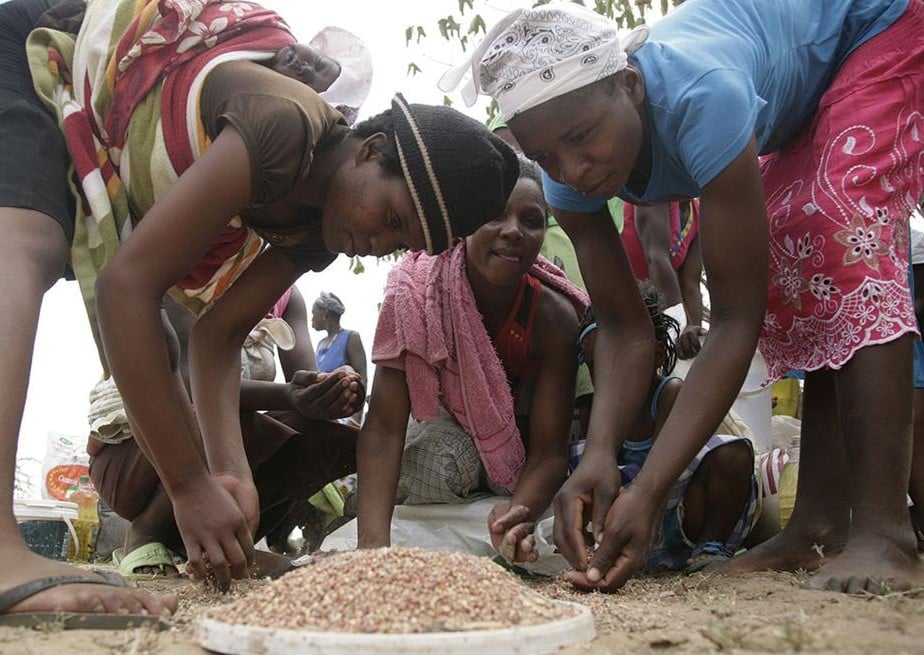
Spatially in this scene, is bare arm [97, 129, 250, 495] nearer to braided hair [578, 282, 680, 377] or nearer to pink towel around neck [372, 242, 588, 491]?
pink towel around neck [372, 242, 588, 491]

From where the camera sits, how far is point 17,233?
1.81 metres

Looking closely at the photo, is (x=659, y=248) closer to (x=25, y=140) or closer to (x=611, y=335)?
(x=611, y=335)

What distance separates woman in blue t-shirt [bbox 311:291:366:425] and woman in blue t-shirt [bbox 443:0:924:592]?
4.78 metres

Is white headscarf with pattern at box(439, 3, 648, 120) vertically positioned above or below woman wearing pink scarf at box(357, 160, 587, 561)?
above

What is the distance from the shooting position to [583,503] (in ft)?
7.12

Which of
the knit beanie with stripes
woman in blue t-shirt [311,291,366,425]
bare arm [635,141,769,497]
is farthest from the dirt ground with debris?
woman in blue t-shirt [311,291,366,425]

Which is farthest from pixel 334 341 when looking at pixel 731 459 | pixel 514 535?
pixel 514 535

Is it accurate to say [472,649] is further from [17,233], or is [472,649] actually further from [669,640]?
[17,233]

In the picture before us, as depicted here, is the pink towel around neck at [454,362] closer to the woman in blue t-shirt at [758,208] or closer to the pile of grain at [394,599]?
the woman in blue t-shirt at [758,208]

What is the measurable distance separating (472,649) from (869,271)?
4.70ft

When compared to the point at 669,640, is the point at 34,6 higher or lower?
higher

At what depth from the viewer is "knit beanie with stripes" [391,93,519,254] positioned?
85.1 inches

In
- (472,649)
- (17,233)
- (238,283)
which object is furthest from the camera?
(238,283)

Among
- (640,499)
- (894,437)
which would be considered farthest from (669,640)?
(894,437)
